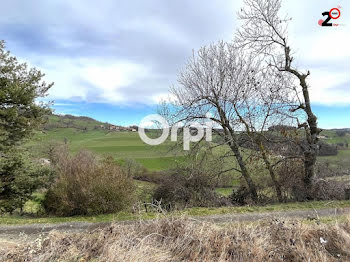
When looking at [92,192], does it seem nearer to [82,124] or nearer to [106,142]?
[106,142]

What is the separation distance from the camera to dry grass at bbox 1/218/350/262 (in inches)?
159

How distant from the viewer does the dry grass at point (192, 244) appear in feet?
13.3

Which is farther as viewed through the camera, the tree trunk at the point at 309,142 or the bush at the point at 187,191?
the tree trunk at the point at 309,142

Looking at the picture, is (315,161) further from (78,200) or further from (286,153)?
(78,200)

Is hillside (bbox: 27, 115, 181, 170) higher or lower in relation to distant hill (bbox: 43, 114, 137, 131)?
lower

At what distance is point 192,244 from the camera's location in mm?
4414

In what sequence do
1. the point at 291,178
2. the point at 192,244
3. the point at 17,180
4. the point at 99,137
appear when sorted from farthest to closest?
the point at 99,137 < the point at 17,180 < the point at 291,178 < the point at 192,244

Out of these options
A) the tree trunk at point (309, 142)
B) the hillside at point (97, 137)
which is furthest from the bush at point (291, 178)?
the hillside at point (97, 137)

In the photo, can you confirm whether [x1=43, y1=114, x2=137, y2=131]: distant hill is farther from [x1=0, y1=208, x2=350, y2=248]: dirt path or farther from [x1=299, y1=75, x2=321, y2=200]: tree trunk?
[x1=0, y1=208, x2=350, y2=248]: dirt path

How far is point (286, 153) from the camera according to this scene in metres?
12.8

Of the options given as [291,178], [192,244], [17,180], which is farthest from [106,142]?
[192,244]

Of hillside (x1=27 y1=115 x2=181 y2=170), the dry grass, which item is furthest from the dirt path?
hillside (x1=27 y1=115 x2=181 y2=170)

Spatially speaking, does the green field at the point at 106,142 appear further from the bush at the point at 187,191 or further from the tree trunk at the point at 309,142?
the tree trunk at the point at 309,142

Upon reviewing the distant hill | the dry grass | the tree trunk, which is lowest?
the dry grass
